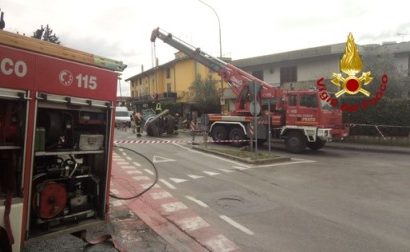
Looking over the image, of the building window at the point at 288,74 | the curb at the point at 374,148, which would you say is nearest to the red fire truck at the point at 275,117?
the curb at the point at 374,148

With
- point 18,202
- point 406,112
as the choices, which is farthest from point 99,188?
point 406,112

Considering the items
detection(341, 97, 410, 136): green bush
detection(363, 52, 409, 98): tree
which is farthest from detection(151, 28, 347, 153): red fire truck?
detection(363, 52, 409, 98): tree

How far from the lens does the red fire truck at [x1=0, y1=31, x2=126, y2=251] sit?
470 cm

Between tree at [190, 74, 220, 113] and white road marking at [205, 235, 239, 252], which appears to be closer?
white road marking at [205, 235, 239, 252]

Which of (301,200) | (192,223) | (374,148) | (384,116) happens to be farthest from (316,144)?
(192,223)

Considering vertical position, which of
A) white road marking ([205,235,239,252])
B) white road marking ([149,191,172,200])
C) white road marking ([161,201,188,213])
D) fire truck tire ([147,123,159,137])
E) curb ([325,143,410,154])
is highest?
fire truck tire ([147,123,159,137])

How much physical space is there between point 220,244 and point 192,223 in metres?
1.23

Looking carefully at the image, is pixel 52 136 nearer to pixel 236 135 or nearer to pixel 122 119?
pixel 236 135

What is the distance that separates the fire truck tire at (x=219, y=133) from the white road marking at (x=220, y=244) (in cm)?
1556

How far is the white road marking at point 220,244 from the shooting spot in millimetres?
6257

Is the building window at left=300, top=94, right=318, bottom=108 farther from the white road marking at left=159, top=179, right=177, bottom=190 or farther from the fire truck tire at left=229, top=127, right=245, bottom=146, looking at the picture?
the white road marking at left=159, top=179, right=177, bottom=190

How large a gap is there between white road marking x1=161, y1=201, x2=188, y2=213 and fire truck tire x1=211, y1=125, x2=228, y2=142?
13.3 metres

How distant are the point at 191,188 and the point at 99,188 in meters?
4.87

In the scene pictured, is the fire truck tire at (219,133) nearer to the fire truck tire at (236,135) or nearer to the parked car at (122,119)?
the fire truck tire at (236,135)
